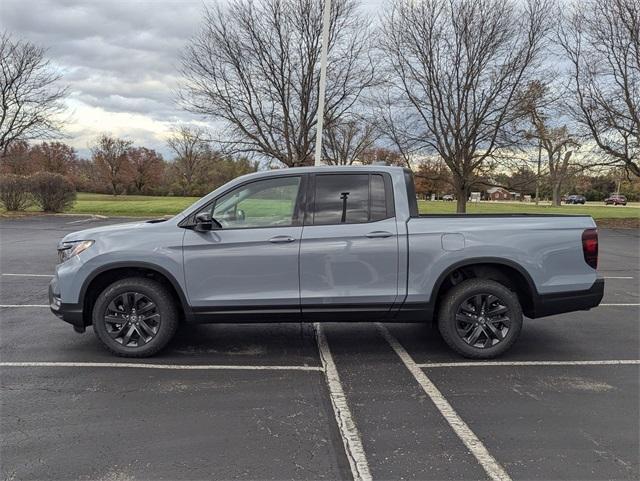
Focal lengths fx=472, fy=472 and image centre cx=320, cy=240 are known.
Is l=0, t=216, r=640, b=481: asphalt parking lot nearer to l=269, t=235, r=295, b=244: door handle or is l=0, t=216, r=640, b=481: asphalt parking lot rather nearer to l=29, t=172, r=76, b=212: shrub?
l=269, t=235, r=295, b=244: door handle

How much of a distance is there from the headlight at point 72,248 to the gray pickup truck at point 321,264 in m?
0.01

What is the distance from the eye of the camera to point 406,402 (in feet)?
11.9

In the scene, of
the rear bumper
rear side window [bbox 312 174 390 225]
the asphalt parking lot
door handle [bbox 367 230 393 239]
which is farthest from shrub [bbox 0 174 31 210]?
the rear bumper

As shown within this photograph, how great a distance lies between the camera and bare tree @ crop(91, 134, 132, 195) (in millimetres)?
78625

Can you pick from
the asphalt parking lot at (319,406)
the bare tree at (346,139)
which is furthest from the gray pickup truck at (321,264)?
the bare tree at (346,139)

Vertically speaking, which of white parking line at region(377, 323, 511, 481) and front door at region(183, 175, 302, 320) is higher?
front door at region(183, 175, 302, 320)

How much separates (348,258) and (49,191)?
24.1 metres

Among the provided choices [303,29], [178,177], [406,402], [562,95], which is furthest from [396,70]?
[178,177]

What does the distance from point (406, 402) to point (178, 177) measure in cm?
8540

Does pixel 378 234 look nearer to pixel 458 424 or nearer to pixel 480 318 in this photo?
pixel 480 318

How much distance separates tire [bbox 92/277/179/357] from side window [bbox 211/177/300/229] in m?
0.94

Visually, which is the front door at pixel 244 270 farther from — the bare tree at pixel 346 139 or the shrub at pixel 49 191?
the shrub at pixel 49 191

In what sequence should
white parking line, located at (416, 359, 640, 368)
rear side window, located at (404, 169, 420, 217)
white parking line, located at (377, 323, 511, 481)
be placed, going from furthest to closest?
rear side window, located at (404, 169, 420, 217) < white parking line, located at (416, 359, 640, 368) < white parking line, located at (377, 323, 511, 481)

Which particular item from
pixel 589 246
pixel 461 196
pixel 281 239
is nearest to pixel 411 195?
pixel 281 239
